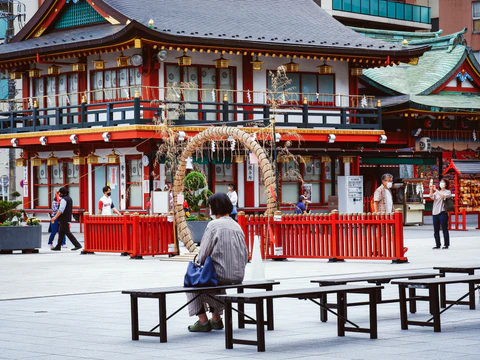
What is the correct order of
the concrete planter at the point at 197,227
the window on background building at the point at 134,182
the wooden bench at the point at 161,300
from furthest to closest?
1. the window on background building at the point at 134,182
2. the concrete planter at the point at 197,227
3. the wooden bench at the point at 161,300

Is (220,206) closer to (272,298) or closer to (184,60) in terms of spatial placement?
(272,298)

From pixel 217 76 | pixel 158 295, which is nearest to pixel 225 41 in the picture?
A: pixel 217 76

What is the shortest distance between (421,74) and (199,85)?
1355cm

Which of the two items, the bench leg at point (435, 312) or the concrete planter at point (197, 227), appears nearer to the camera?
the bench leg at point (435, 312)

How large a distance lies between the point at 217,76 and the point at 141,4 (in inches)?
158

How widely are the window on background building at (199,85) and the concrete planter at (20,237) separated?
10867mm

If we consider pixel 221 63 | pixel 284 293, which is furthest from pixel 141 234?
pixel 284 293

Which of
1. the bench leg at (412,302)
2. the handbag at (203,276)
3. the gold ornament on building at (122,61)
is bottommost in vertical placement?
the bench leg at (412,302)

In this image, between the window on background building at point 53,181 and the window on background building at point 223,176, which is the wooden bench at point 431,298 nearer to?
the window on background building at point 223,176

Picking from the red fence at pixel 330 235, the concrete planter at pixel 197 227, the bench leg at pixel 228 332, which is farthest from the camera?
the concrete planter at pixel 197 227

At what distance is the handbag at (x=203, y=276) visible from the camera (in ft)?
36.8

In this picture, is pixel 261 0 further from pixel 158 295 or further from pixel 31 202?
pixel 158 295

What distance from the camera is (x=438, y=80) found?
149 feet

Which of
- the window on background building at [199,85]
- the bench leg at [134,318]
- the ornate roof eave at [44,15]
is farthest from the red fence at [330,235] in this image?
the ornate roof eave at [44,15]
